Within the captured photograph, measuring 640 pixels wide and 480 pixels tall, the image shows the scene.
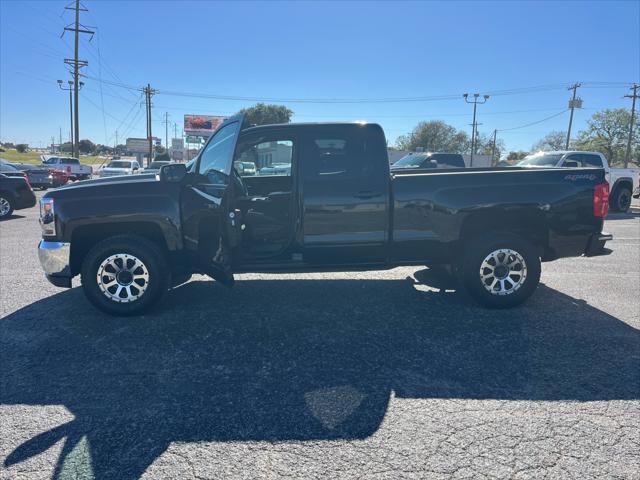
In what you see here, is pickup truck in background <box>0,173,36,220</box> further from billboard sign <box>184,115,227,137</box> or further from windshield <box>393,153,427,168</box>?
billboard sign <box>184,115,227,137</box>

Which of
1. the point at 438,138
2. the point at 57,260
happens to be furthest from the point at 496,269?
the point at 438,138

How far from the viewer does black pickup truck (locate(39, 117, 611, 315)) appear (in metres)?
4.38

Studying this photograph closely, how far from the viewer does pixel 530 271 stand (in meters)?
4.70

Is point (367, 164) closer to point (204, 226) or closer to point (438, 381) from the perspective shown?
point (204, 226)

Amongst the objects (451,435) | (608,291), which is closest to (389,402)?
(451,435)

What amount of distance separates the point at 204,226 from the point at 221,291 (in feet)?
4.19

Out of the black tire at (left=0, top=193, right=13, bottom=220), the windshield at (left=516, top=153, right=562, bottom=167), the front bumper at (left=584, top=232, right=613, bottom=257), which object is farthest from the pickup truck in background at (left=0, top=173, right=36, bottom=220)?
the windshield at (left=516, top=153, right=562, bottom=167)

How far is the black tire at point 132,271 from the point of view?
4.36 meters

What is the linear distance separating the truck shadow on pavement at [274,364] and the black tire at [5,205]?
9146 mm

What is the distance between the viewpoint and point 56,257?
436cm

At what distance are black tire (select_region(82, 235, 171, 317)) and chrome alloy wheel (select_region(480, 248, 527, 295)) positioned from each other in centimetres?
338

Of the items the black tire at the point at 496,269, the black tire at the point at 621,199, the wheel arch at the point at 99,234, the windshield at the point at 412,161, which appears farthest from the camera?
the windshield at the point at 412,161

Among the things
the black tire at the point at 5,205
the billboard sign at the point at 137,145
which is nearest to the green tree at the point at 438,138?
the billboard sign at the point at 137,145

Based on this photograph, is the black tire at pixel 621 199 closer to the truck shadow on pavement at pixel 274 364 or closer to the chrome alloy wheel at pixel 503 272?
the truck shadow on pavement at pixel 274 364
